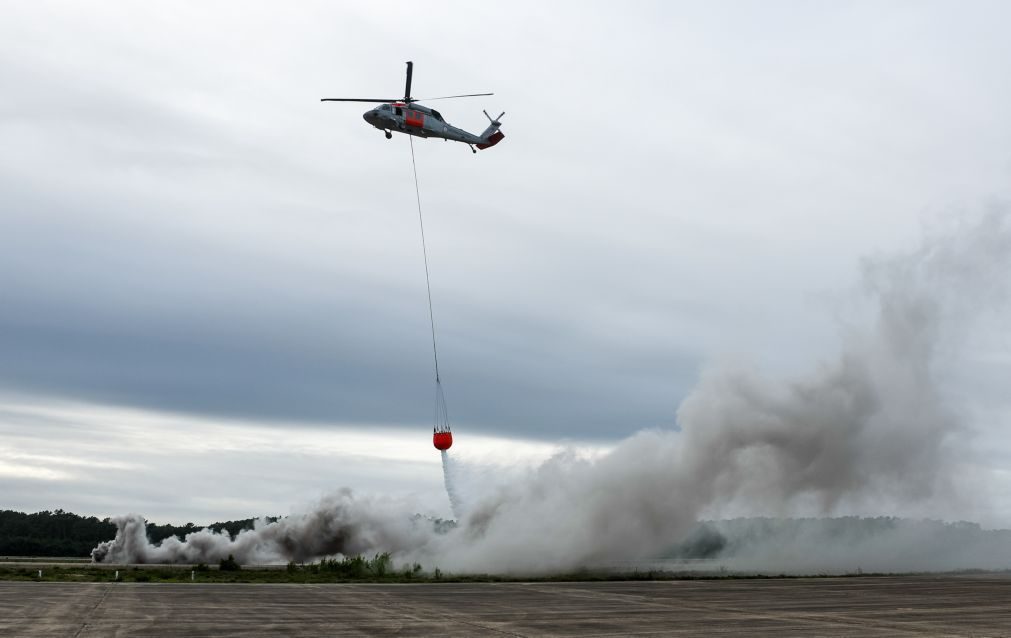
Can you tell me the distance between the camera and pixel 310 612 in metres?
41.5

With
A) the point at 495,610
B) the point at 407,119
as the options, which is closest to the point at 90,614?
the point at 495,610

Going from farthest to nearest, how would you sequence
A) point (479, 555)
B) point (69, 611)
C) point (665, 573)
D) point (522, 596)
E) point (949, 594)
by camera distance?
point (479, 555) → point (665, 573) → point (949, 594) → point (522, 596) → point (69, 611)

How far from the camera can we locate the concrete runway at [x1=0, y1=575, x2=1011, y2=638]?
3506 cm

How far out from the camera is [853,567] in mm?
96062

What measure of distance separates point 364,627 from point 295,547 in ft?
328

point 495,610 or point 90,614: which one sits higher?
point 495,610

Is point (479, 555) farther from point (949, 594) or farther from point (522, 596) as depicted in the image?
point (949, 594)

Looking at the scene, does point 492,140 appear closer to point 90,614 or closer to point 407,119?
point 407,119

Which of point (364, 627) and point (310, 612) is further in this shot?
point (310, 612)

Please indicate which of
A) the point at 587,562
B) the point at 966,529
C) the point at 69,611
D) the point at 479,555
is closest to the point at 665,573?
the point at 587,562

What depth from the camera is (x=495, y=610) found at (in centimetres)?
4347

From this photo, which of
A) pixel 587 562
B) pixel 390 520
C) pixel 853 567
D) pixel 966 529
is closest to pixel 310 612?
pixel 587 562

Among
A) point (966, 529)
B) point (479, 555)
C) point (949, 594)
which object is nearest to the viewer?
point (949, 594)

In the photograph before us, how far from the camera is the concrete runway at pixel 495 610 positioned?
35062 mm
